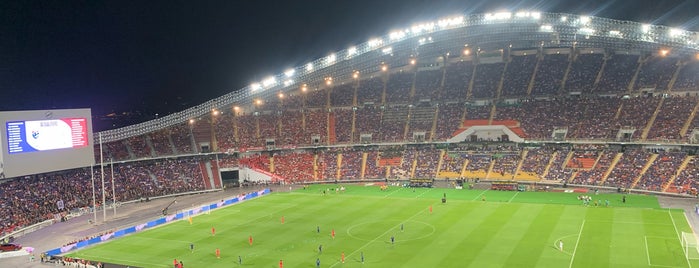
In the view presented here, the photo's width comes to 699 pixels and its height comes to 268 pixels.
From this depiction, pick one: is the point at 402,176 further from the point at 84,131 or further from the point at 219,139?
the point at 84,131

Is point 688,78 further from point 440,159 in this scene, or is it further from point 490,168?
point 440,159

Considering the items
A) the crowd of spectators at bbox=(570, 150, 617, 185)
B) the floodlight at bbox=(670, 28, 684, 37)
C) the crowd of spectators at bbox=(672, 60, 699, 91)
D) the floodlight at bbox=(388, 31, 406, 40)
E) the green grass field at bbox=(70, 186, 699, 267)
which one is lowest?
the green grass field at bbox=(70, 186, 699, 267)

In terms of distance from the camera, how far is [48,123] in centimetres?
4972

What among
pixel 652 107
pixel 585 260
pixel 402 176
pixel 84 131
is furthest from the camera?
pixel 402 176

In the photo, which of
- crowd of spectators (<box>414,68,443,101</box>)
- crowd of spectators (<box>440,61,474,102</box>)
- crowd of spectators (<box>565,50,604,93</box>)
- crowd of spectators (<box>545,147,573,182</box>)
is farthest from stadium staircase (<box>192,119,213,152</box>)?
crowd of spectators (<box>565,50,604,93</box>)

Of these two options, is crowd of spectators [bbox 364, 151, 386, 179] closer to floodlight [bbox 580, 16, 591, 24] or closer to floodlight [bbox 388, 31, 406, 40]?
floodlight [bbox 388, 31, 406, 40]

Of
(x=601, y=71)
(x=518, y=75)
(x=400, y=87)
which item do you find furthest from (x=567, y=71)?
(x=400, y=87)

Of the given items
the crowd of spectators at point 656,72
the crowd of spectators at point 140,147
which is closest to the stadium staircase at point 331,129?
the crowd of spectators at point 140,147

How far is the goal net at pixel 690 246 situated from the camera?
31.5 m

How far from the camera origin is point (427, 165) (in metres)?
71.6

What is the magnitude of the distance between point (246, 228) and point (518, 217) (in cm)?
2421

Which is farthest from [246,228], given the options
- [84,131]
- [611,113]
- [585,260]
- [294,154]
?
[611,113]

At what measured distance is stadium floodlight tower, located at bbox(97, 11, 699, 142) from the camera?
5178 cm

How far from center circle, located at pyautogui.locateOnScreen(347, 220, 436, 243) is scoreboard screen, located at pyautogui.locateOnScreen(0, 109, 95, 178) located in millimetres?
30395
